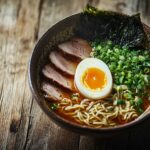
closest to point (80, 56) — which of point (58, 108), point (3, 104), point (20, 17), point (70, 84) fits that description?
point (70, 84)

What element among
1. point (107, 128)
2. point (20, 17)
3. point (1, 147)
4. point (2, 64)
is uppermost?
point (20, 17)

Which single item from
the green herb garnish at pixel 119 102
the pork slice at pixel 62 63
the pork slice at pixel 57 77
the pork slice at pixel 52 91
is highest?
the pork slice at pixel 62 63

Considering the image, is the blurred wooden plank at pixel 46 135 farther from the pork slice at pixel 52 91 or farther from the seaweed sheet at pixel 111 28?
the seaweed sheet at pixel 111 28

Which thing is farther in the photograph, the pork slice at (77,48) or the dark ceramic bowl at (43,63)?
the pork slice at (77,48)

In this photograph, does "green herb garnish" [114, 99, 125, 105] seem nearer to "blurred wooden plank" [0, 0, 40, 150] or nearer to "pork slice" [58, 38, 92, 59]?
"pork slice" [58, 38, 92, 59]

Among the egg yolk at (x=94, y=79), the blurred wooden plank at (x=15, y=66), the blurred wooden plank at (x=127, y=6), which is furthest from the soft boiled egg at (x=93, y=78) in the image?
the blurred wooden plank at (x=127, y=6)

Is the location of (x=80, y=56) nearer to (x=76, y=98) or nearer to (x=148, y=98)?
(x=76, y=98)

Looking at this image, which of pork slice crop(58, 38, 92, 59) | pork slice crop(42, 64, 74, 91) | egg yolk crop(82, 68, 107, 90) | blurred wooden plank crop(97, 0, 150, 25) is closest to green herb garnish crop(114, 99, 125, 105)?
egg yolk crop(82, 68, 107, 90)
